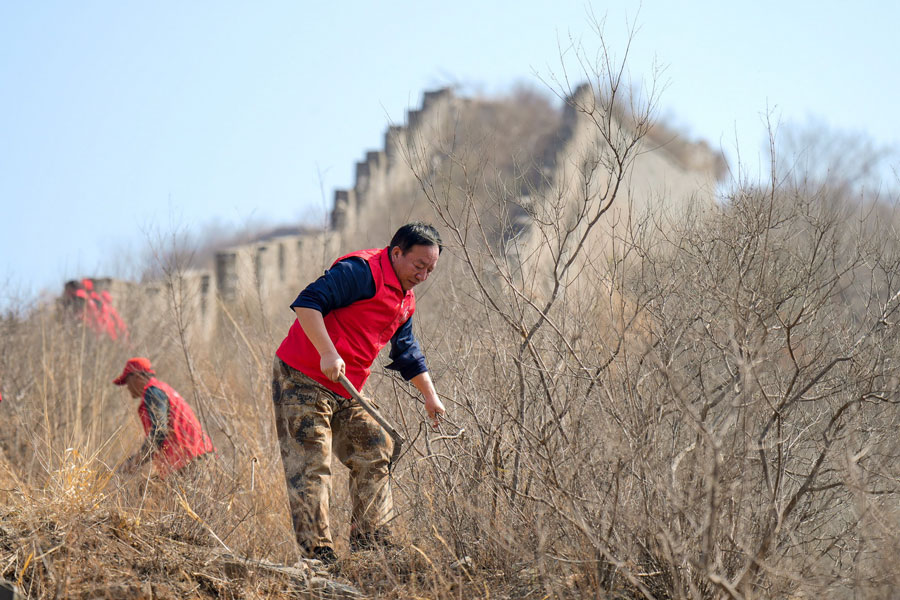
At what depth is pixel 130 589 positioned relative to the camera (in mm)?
3670

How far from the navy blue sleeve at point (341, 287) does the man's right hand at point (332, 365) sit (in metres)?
0.20

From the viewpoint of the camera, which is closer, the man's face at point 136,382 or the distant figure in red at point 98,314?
the man's face at point 136,382

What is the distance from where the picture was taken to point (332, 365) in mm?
3814

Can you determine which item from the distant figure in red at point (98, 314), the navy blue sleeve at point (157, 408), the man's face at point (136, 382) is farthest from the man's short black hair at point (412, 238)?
the distant figure in red at point (98, 314)

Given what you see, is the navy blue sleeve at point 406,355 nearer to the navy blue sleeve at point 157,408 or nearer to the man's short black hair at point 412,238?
the man's short black hair at point 412,238

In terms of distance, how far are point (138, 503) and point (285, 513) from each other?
1.08 m

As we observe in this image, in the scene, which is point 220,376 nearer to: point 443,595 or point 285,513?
→ point 285,513

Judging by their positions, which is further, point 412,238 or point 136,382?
point 136,382

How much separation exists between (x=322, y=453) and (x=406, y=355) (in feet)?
1.83

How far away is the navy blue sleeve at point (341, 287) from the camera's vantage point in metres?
3.95

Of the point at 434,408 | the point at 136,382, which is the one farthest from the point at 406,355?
the point at 136,382

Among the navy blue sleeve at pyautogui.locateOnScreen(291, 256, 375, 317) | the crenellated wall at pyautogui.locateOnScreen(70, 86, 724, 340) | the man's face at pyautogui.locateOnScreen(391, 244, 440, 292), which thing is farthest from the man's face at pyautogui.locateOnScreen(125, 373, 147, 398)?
the man's face at pyautogui.locateOnScreen(391, 244, 440, 292)

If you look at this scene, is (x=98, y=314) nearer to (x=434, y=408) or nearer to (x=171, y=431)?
(x=171, y=431)

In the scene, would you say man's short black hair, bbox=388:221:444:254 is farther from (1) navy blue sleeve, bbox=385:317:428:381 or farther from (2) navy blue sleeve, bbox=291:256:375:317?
(1) navy blue sleeve, bbox=385:317:428:381
